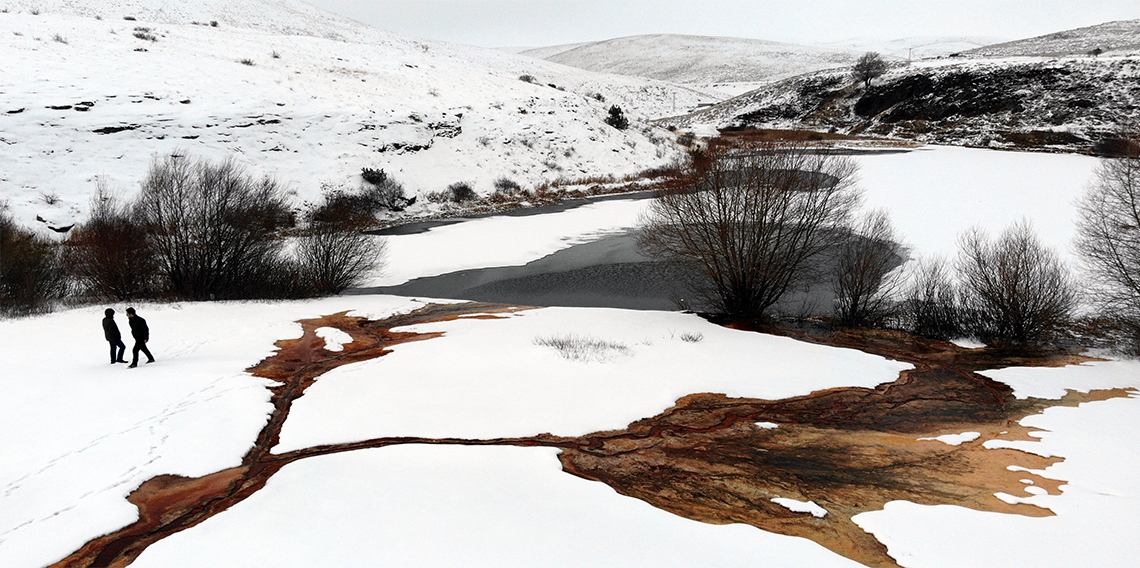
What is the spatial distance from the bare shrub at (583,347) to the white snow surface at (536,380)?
0.73 ft

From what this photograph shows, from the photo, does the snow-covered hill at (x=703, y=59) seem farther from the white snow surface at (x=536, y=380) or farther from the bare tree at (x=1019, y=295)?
the white snow surface at (x=536, y=380)

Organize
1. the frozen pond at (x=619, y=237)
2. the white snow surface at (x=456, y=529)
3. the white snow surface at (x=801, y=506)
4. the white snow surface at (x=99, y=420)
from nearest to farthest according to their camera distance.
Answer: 1. the white snow surface at (x=456, y=529)
2. the white snow surface at (x=99, y=420)
3. the white snow surface at (x=801, y=506)
4. the frozen pond at (x=619, y=237)

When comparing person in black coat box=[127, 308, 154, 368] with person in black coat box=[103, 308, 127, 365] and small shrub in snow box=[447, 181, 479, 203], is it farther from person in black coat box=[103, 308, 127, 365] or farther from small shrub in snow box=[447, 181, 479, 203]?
small shrub in snow box=[447, 181, 479, 203]

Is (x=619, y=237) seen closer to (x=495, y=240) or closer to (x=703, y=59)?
(x=495, y=240)

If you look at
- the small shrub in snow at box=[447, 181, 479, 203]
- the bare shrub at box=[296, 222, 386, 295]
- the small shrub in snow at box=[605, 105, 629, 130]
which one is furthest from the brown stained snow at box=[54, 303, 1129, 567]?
the small shrub in snow at box=[605, 105, 629, 130]

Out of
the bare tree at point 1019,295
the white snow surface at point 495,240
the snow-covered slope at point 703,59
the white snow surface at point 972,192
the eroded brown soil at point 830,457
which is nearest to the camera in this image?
the eroded brown soil at point 830,457

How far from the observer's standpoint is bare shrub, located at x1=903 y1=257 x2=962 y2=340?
15992mm

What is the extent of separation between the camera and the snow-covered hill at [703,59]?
13200 cm

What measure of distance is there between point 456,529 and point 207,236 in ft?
59.9

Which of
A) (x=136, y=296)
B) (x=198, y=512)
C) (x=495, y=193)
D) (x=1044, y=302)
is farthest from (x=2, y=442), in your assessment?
(x=495, y=193)

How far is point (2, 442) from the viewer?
25.0ft

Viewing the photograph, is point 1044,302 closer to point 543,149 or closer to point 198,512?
point 198,512

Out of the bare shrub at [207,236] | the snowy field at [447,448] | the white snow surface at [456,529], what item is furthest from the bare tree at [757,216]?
the bare shrub at [207,236]

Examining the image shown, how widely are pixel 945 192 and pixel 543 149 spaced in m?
25.4
